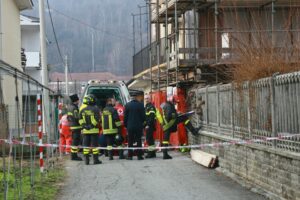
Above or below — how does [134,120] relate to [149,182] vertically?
above

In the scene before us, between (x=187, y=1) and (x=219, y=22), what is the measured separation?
2.13m

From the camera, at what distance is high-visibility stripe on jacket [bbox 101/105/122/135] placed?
15.8 m

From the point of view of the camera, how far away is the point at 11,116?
10164 millimetres

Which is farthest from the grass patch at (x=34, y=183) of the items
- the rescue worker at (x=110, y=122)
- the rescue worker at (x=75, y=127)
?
the rescue worker at (x=110, y=122)

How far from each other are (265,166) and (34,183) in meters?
4.49

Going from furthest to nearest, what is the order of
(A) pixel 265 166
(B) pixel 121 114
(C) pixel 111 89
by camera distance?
(C) pixel 111 89
(B) pixel 121 114
(A) pixel 265 166

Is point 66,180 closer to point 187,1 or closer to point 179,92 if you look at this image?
point 179,92

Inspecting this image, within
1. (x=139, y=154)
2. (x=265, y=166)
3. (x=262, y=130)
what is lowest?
(x=139, y=154)

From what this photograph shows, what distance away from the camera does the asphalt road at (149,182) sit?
32.8 feet

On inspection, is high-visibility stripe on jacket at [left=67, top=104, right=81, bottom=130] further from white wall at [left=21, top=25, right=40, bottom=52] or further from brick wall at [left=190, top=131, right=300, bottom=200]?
white wall at [left=21, top=25, right=40, bottom=52]

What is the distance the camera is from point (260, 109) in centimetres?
1085

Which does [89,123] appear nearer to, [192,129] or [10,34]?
[192,129]

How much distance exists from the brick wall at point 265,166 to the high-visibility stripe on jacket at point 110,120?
142 inches

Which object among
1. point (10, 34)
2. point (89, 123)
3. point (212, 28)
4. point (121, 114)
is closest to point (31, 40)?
point (10, 34)
